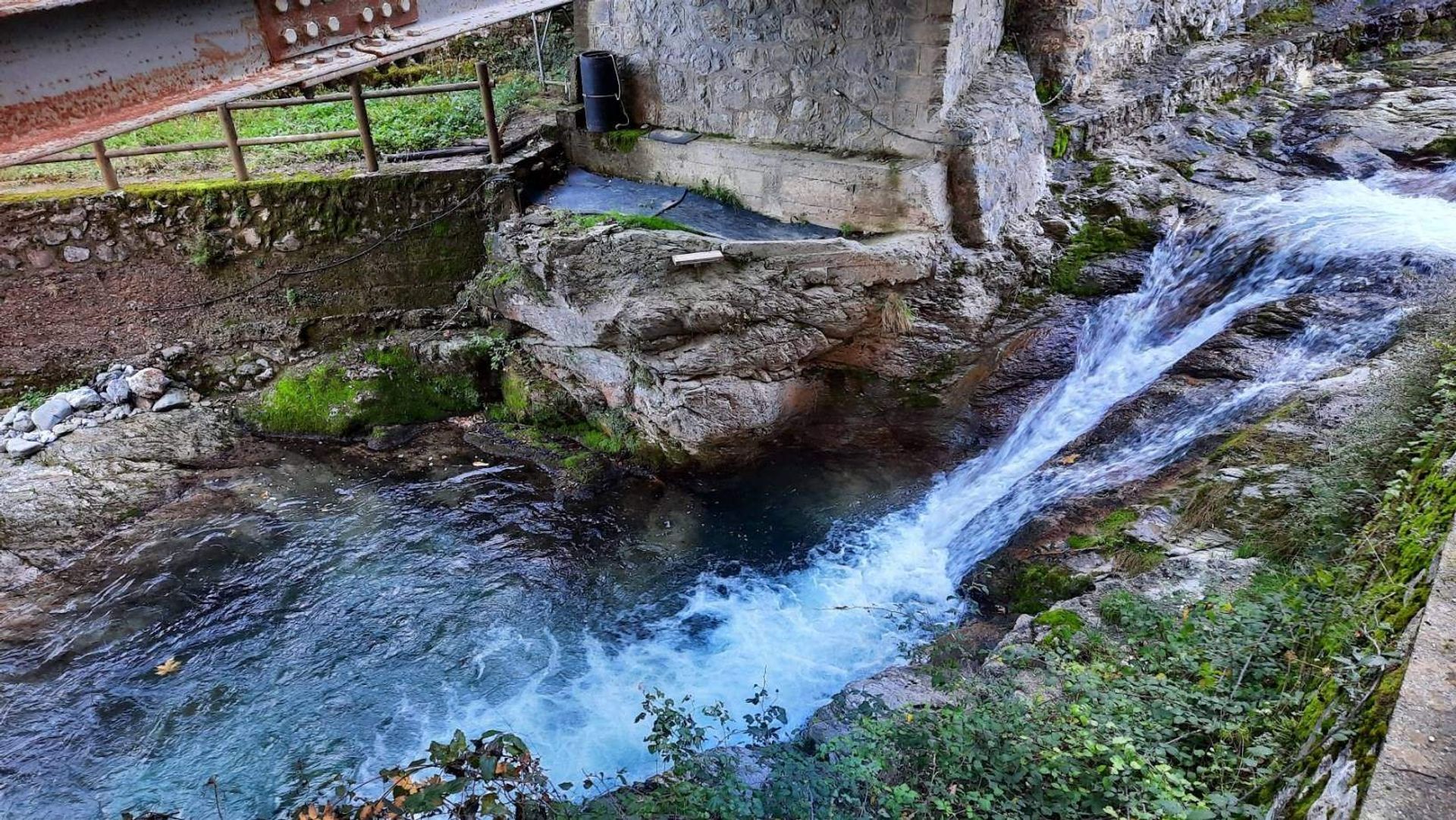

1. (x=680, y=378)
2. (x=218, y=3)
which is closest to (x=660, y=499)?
(x=680, y=378)

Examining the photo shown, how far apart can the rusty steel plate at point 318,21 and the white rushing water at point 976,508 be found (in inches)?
155

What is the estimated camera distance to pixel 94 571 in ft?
20.9

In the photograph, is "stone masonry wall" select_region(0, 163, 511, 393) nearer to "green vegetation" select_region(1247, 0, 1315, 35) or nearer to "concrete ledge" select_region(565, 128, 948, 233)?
"concrete ledge" select_region(565, 128, 948, 233)

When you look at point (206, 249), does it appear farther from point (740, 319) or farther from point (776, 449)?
point (776, 449)

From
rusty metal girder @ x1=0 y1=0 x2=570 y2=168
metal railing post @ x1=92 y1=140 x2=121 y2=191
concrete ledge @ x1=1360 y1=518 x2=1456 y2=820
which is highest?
rusty metal girder @ x1=0 y1=0 x2=570 y2=168

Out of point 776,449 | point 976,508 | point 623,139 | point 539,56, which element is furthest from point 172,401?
point 976,508

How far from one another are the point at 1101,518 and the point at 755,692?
252 cm

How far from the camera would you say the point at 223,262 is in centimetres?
800

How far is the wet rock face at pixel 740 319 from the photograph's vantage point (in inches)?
263

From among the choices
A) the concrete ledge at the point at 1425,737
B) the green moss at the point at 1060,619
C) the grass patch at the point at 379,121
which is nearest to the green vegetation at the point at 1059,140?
the green moss at the point at 1060,619

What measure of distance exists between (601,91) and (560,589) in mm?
4892

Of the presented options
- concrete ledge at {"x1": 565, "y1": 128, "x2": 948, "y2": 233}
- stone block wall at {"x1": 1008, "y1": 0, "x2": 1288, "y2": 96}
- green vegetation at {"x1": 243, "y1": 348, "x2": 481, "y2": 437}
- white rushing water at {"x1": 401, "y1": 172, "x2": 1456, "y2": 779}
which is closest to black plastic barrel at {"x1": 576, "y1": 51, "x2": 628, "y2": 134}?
concrete ledge at {"x1": 565, "y1": 128, "x2": 948, "y2": 233}

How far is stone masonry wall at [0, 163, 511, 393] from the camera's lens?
7699 mm

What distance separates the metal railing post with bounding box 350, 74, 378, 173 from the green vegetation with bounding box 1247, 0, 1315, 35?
34.3 feet
